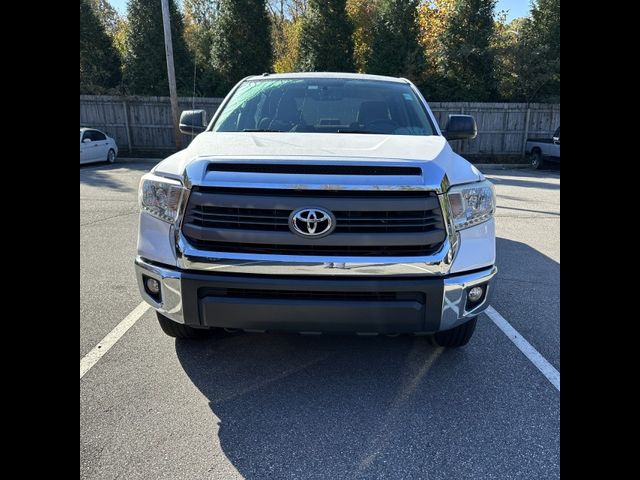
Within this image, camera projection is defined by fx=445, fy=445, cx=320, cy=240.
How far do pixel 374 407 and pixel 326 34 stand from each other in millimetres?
20006

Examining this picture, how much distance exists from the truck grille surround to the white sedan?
14645 mm

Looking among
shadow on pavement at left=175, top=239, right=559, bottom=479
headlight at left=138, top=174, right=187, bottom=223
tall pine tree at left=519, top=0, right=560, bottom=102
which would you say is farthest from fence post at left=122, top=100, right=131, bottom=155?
headlight at left=138, top=174, right=187, bottom=223

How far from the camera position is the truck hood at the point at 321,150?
2510 mm

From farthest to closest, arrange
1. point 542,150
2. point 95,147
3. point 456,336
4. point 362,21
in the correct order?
point 362,21
point 542,150
point 95,147
point 456,336

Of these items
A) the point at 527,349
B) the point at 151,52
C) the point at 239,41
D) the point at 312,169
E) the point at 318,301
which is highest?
the point at 239,41

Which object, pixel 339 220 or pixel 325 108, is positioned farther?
pixel 325 108

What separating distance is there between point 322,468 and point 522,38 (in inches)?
845

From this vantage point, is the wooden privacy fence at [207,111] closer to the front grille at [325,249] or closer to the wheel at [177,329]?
the wheel at [177,329]

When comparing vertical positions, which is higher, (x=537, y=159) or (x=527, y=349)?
(x=537, y=159)

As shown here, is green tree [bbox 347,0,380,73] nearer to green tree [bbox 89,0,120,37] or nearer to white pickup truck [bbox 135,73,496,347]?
white pickup truck [bbox 135,73,496,347]

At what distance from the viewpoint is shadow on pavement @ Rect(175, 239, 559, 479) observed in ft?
7.22

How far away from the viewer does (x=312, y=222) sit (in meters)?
2.31

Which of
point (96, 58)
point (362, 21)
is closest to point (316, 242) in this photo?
point (96, 58)

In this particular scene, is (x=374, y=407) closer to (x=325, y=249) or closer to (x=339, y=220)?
(x=325, y=249)
